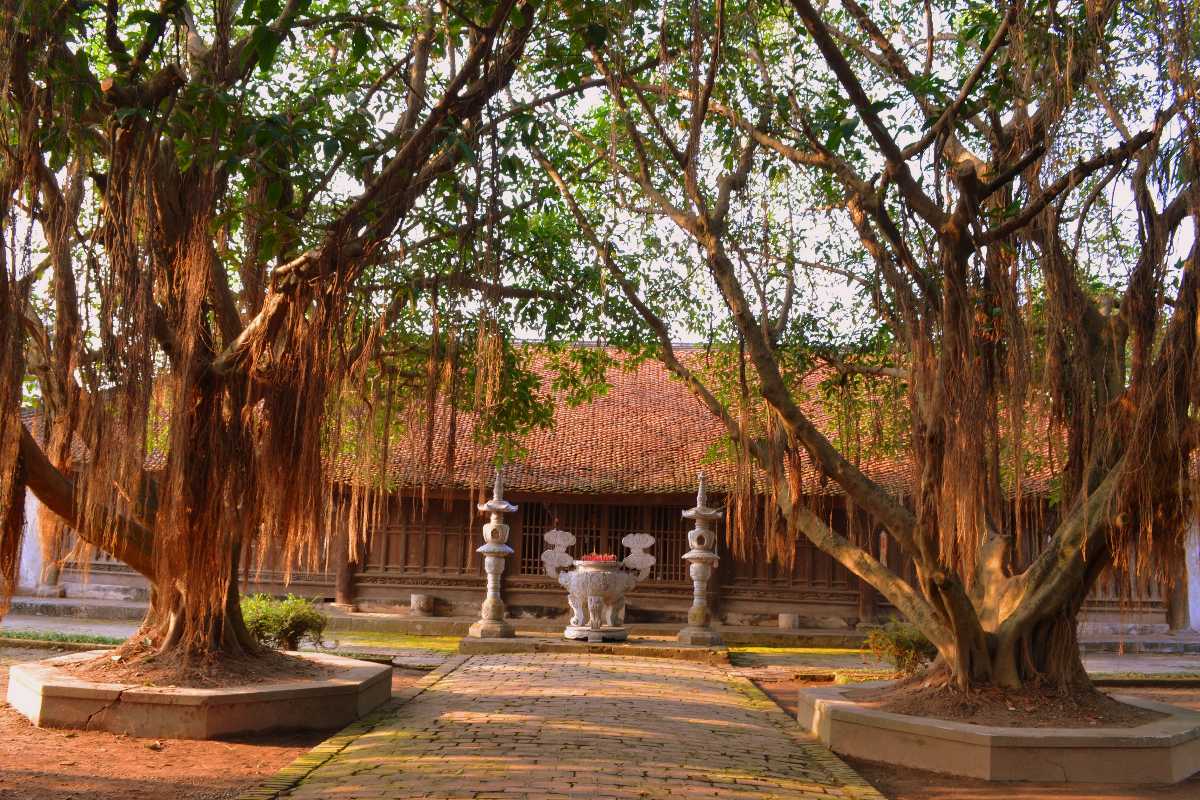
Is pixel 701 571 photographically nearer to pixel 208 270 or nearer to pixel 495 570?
pixel 495 570

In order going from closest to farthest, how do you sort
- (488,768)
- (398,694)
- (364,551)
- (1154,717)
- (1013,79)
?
(488,768) → (1013,79) → (1154,717) → (398,694) → (364,551)

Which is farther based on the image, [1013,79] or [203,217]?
[1013,79]

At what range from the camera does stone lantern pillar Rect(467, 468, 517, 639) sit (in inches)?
643

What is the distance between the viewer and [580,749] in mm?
7156

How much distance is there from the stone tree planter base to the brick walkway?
0.51m

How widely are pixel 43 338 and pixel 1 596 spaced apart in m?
2.18

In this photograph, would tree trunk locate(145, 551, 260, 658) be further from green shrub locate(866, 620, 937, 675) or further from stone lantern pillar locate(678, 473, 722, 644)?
stone lantern pillar locate(678, 473, 722, 644)

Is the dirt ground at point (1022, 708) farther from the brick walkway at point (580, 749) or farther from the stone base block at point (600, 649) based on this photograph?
the stone base block at point (600, 649)

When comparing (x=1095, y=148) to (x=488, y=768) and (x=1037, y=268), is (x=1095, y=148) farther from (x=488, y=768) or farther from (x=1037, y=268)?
(x=488, y=768)

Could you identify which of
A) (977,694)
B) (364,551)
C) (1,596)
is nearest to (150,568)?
(1,596)

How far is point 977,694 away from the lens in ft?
25.8

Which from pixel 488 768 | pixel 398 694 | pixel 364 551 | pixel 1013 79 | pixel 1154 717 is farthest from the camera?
pixel 364 551

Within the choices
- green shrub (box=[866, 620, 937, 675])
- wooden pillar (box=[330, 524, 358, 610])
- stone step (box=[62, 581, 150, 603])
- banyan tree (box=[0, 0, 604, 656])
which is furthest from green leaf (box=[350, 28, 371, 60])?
stone step (box=[62, 581, 150, 603])

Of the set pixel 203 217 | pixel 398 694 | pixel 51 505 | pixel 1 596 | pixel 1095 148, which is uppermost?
pixel 1095 148
